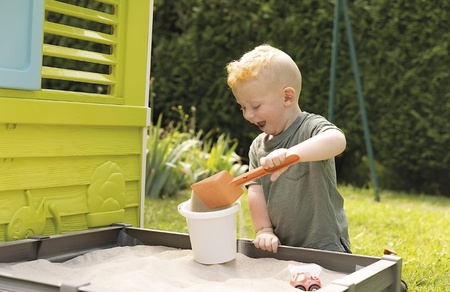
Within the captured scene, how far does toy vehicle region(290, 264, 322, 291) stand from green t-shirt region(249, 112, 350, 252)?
A: 400 mm

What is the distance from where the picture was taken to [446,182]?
21.9 feet

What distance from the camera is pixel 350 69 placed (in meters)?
6.78

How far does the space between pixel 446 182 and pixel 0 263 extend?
5490 millimetres

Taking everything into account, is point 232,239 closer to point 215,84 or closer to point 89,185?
point 89,185

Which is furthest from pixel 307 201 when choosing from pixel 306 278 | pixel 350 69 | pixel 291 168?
pixel 350 69

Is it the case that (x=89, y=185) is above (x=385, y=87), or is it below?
below

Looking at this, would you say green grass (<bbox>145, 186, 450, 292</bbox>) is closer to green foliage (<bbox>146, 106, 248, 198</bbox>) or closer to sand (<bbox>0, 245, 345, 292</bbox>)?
green foliage (<bbox>146, 106, 248, 198</bbox>)

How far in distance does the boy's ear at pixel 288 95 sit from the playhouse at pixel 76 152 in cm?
53

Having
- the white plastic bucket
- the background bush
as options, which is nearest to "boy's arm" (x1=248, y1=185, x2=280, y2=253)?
the white plastic bucket

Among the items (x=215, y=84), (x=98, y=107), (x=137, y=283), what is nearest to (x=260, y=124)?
(x=98, y=107)

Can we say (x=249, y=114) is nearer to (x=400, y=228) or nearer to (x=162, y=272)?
(x=162, y=272)

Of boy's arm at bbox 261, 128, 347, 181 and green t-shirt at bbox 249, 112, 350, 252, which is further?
green t-shirt at bbox 249, 112, 350, 252

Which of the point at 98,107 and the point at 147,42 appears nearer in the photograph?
the point at 98,107

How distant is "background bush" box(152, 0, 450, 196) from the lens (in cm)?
640
